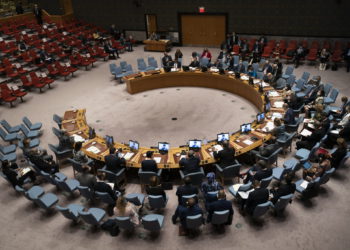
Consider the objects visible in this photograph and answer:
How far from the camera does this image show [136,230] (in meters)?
7.35

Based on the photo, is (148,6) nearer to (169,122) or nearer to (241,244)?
(169,122)

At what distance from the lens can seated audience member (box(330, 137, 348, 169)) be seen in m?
8.23

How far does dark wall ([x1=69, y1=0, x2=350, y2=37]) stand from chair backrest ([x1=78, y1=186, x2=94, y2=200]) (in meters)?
15.2

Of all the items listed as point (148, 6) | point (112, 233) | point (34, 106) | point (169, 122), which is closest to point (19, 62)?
point (34, 106)

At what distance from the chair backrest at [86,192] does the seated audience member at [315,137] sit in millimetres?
6220

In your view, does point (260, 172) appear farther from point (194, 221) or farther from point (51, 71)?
point (51, 71)

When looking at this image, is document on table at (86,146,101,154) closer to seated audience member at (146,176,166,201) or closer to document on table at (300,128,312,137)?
seated audience member at (146,176,166,201)

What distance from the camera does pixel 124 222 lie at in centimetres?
679

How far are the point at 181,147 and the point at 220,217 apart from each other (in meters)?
3.06

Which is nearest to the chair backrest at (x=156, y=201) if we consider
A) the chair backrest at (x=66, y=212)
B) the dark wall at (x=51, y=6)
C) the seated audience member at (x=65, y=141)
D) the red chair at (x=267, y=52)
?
the chair backrest at (x=66, y=212)

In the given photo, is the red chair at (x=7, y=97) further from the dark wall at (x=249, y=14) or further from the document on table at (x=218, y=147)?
Result: the dark wall at (x=249, y=14)

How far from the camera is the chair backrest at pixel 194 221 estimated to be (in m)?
6.62

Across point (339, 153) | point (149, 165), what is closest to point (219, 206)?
point (149, 165)

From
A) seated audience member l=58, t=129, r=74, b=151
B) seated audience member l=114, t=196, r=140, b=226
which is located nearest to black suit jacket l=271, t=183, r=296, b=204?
seated audience member l=114, t=196, r=140, b=226
